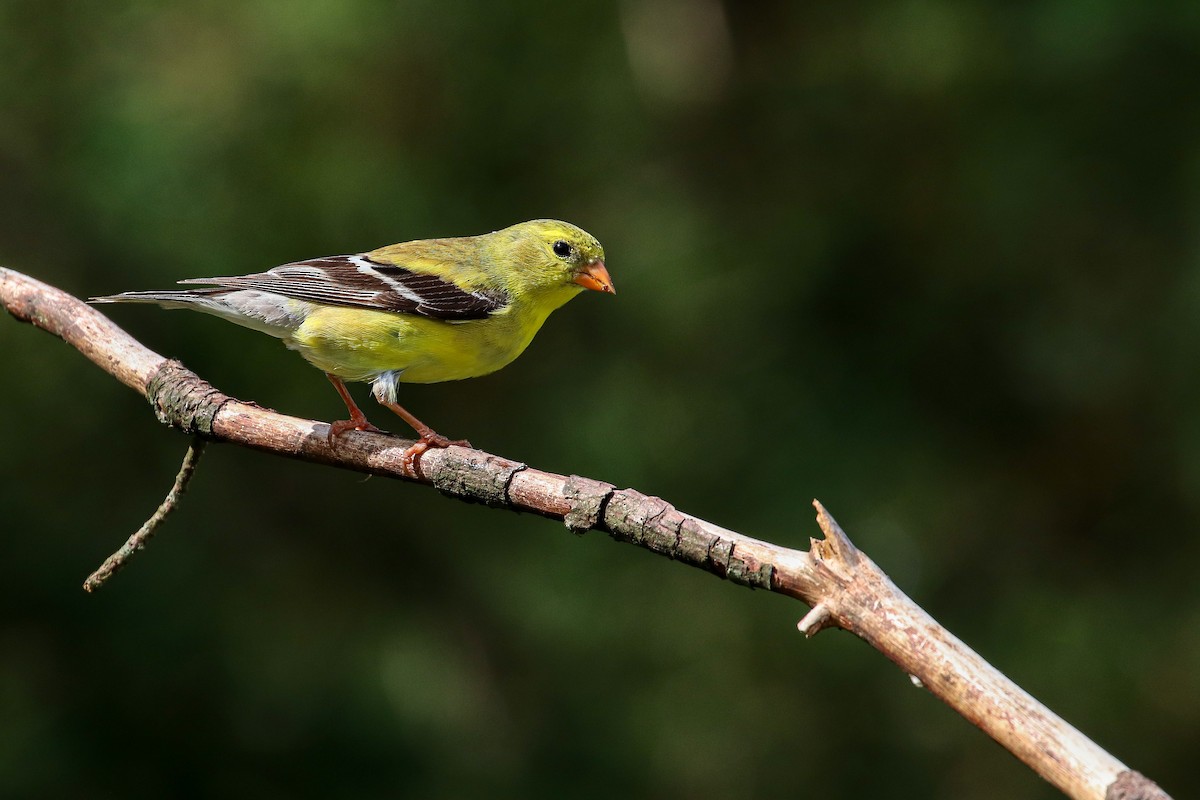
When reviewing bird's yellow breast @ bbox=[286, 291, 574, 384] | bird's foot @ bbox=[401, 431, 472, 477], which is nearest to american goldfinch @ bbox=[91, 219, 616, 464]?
bird's yellow breast @ bbox=[286, 291, 574, 384]

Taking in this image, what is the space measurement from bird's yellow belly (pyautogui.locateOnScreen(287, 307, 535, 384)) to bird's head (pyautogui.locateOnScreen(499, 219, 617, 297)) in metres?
0.33

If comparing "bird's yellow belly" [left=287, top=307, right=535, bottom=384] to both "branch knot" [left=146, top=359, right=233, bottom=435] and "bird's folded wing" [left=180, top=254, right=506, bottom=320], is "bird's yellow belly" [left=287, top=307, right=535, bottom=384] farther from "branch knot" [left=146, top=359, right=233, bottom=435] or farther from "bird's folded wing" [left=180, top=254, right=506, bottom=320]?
"branch knot" [left=146, top=359, right=233, bottom=435]

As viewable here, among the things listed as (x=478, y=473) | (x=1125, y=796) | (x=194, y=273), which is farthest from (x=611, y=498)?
(x=194, y=273)

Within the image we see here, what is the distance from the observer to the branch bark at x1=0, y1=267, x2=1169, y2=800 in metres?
1.85

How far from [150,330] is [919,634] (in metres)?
5.01

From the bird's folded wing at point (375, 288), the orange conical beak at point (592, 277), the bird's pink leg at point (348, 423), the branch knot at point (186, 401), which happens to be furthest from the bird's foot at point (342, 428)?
the orange conical beak at point (592, 277)

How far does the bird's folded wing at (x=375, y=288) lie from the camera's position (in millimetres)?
3680

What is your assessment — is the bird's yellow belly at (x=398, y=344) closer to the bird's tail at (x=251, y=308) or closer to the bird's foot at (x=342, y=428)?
the bird's tail at (x=251, y=308)

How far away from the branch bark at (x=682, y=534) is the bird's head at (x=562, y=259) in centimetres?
108

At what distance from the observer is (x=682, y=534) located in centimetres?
230

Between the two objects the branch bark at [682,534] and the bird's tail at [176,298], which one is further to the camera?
the bird's tail at [176,298]

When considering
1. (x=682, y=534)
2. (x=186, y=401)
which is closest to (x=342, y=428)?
(x=186, y=401)

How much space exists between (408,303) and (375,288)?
0.60 feet

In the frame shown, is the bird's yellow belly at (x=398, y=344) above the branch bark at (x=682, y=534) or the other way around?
above
